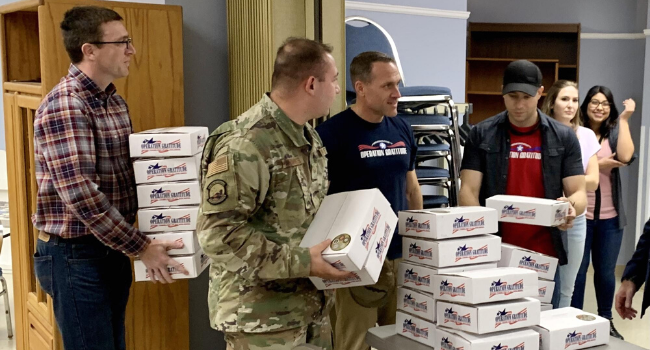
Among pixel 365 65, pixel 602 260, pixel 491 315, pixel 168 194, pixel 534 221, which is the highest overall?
pixel 365 65

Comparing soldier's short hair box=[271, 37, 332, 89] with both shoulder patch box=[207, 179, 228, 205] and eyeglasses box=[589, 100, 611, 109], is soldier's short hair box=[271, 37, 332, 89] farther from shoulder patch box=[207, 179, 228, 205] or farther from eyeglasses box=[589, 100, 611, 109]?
eyeglasses box=[589, 100, 611, 109]

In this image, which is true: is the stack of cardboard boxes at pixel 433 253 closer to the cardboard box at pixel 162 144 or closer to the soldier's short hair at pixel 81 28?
the cardboard box at pixel 162 144

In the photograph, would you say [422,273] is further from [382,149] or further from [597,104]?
[597,104]

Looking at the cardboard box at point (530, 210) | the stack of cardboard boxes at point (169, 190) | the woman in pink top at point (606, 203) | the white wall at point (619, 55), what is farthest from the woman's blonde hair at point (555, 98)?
the stack of cardboard boxes at point (169, 190)

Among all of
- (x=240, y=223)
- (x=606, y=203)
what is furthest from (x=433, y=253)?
(x=606, y=203)

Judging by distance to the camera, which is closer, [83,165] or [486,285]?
[486,285]

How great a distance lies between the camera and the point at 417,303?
208 cm

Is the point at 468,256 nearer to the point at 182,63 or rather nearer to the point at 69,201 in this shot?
the point at 69,201

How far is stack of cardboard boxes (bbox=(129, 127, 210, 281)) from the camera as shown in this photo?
2312 mm

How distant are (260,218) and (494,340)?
0.75 m

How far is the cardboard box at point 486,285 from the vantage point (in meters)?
1.88

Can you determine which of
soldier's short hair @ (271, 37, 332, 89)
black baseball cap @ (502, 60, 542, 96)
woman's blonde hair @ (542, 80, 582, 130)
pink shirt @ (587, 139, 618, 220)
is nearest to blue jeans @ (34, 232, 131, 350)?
soldier's short hair @ (271, 37, 332, 89)

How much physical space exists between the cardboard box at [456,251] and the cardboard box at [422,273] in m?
0.01

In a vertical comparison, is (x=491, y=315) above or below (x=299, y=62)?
below
